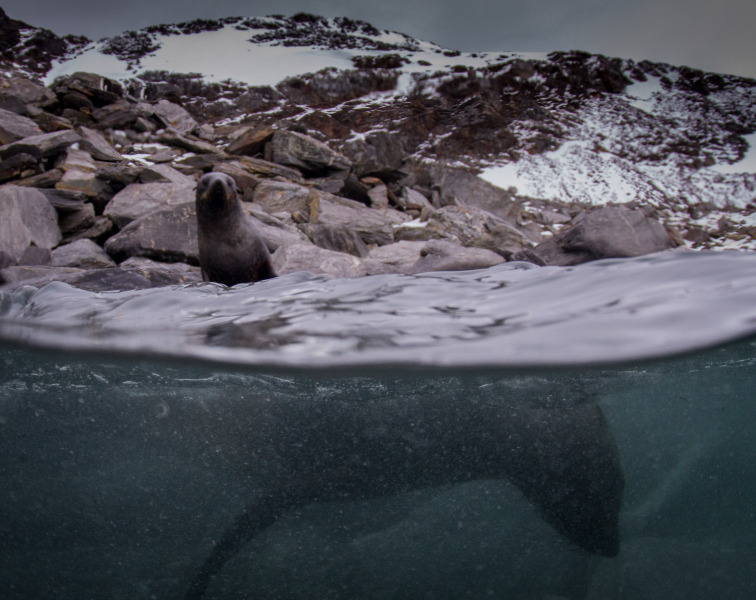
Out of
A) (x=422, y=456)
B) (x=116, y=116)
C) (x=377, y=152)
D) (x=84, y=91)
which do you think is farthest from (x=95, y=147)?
(x=422, y=456)

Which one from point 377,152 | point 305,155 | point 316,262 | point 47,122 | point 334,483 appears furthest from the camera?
point 377,152

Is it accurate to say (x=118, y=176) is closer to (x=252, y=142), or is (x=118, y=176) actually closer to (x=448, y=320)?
(x=252, y=142)

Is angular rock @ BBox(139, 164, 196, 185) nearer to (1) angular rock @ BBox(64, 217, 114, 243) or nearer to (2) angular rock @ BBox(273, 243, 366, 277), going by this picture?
(1) angular rock @ BBox(64, 217, 114, 243)

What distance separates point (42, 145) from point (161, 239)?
703 cm

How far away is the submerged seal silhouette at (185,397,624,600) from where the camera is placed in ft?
13.1

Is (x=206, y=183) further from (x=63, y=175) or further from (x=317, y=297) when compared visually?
(x=63, y=175)

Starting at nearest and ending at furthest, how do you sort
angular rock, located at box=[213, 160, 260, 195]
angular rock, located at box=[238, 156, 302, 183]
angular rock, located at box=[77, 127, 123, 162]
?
angular rock, located at box=[77, 127, 123, 162] → angular rock, located at box=[213, 160, 260, 195] → angular rock, located at box=[238, 156, 302, 183]

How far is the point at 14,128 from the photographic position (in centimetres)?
1288

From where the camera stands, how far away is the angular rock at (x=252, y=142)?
53.5 ft

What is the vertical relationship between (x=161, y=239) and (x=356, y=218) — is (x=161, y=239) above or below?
below

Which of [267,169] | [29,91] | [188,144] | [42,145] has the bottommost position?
[267,169]

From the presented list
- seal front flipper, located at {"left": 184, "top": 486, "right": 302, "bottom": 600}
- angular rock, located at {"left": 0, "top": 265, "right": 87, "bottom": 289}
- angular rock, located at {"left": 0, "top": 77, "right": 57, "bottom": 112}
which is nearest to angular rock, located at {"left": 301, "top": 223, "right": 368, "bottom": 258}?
angular rock, located at {"left": 0, "top": 265, "right": 87, "bottom": 289}

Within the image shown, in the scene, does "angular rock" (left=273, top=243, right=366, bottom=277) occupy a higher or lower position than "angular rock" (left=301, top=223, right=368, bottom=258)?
lower

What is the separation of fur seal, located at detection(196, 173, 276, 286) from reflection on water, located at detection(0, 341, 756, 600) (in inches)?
64.4
